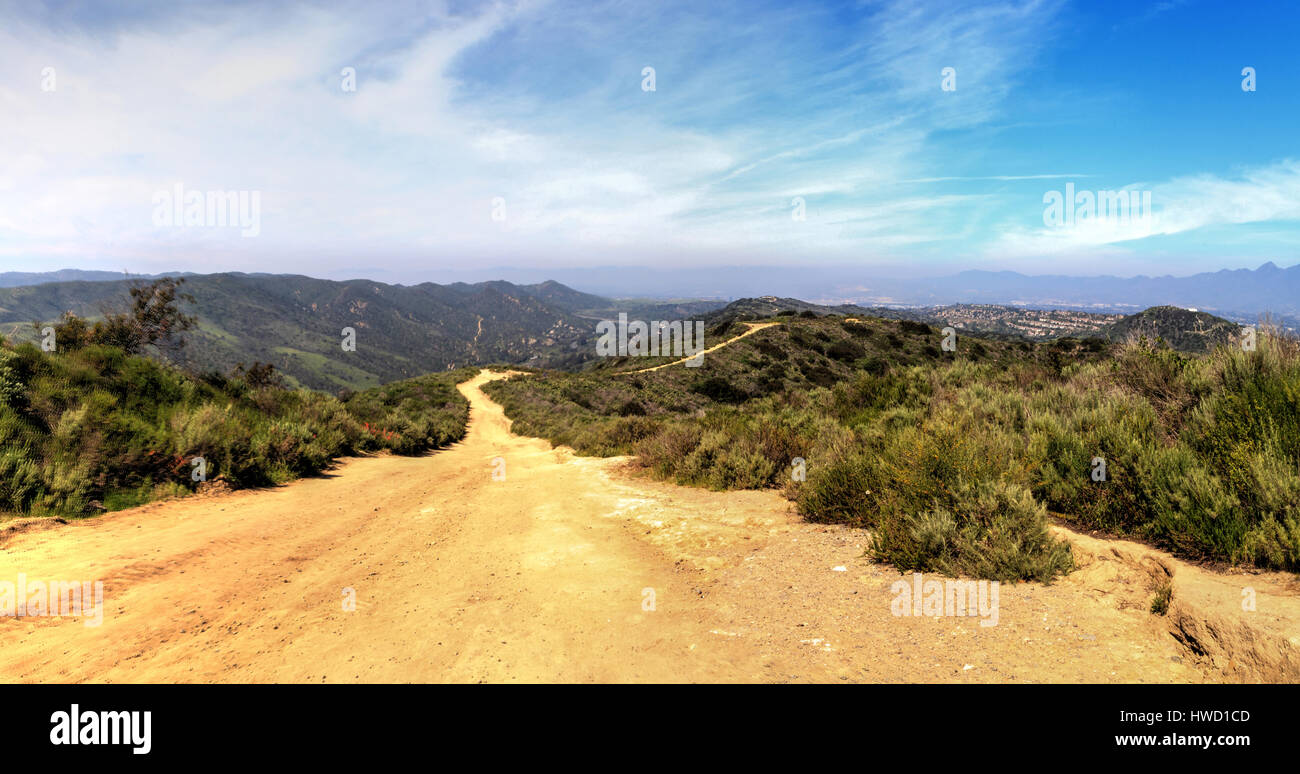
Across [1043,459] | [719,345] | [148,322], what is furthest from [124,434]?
[719,345]

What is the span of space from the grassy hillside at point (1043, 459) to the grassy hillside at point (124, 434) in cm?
766

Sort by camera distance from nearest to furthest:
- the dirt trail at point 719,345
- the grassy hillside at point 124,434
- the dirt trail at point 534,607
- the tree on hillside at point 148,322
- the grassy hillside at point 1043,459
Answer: the dirt trail at point 534,607 → the grassy hillside at point 1043,459 → the grassy hillside at point 124,434 → the tree on hillside at point 148,322 → the dirt trail at point 719,345

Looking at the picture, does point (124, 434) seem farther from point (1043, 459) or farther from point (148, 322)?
point (148, 322)

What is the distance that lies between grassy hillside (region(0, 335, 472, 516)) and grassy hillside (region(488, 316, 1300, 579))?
7656mm

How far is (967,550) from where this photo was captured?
4.66m

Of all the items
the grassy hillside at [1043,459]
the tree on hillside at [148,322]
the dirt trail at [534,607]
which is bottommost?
the dirt trail at [534,607]

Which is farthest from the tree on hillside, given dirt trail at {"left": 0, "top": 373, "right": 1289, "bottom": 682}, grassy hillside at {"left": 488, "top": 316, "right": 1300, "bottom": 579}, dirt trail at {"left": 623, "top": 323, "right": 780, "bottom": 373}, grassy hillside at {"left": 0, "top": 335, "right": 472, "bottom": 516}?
dirt trail at {"left": 623, "top": 323, "right": 780, "bottom": 373}

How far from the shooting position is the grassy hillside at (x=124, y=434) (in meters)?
7.03

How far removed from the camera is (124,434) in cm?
858

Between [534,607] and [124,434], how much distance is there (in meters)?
8.61

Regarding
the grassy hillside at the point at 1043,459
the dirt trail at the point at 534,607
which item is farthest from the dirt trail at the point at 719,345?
the dirt trail at the point at 534,607

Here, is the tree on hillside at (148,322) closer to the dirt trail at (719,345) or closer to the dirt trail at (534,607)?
the dirt trail at (534,607)
